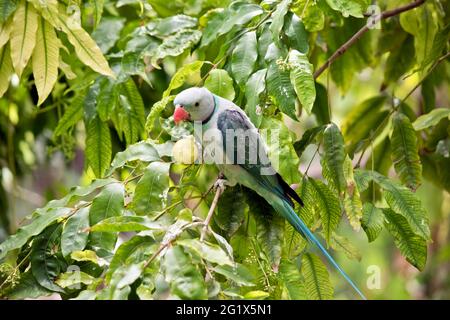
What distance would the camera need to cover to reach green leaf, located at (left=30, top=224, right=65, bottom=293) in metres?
1.67

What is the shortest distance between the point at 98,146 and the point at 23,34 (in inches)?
21.5

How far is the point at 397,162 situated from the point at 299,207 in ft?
1.55

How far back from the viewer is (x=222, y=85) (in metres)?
1.89

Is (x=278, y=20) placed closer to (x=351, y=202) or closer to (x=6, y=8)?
(x=351, y=202)

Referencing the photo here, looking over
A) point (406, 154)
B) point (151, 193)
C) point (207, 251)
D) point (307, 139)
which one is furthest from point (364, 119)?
point (207, 251)

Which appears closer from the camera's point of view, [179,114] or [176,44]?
[179,114]

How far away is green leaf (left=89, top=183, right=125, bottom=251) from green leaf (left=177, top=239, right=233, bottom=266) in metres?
0.37

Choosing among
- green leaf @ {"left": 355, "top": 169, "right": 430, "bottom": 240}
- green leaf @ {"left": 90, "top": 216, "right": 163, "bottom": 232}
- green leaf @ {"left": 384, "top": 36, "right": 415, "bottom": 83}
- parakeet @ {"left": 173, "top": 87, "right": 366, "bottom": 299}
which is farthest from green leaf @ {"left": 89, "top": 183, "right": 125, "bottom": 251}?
green leaf @ {"left": 384, "top": 36, "right": 415, "bottom": 83}

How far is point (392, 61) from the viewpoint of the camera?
283cm

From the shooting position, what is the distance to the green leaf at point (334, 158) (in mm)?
1745

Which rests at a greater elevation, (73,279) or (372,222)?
(372,222)

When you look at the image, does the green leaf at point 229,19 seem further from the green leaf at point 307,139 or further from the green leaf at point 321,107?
the green leaf at point 321,107

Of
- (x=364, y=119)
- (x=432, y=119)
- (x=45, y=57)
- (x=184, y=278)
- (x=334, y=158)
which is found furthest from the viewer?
(x=364, y=119)

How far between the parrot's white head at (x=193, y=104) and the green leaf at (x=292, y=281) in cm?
51
